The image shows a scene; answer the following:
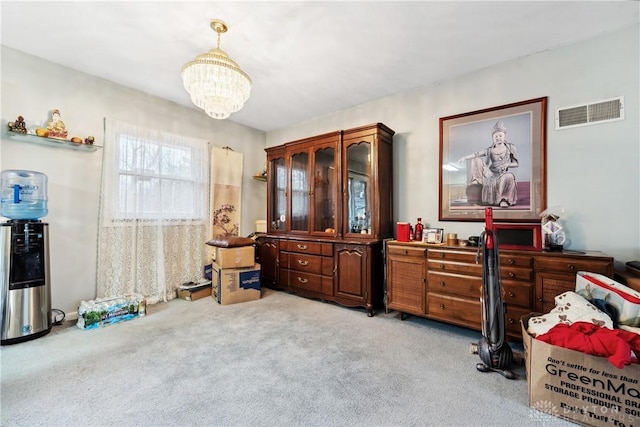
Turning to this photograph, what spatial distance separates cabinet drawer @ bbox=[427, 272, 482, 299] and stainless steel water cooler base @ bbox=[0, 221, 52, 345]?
3688 mm

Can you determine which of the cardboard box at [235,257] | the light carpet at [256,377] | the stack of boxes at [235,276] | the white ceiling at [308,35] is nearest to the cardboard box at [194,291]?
the stack of boxes at [235,276]

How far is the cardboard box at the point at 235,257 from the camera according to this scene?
3.46 meters

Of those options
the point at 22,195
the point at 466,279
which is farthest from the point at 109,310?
the point at 466,279

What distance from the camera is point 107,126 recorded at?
3.11 metres

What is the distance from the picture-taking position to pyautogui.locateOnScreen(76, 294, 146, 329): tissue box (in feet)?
8.66

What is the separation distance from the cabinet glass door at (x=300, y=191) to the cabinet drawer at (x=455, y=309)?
1.89 metres

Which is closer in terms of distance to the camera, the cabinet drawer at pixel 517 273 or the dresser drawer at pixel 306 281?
the cabinet drawer at pixel 517 273

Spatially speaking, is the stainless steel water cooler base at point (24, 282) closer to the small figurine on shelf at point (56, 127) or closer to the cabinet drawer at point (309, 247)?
the small figurine on shelf at point (56, 127)

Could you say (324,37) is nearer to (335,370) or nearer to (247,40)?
(247,40)

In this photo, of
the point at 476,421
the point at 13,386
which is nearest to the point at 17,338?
the point at 13,386

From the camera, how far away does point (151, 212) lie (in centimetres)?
345

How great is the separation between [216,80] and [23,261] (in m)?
2.39

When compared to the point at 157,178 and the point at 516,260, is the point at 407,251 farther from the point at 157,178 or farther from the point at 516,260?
the point at 157,178

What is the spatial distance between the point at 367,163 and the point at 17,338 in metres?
3.77
